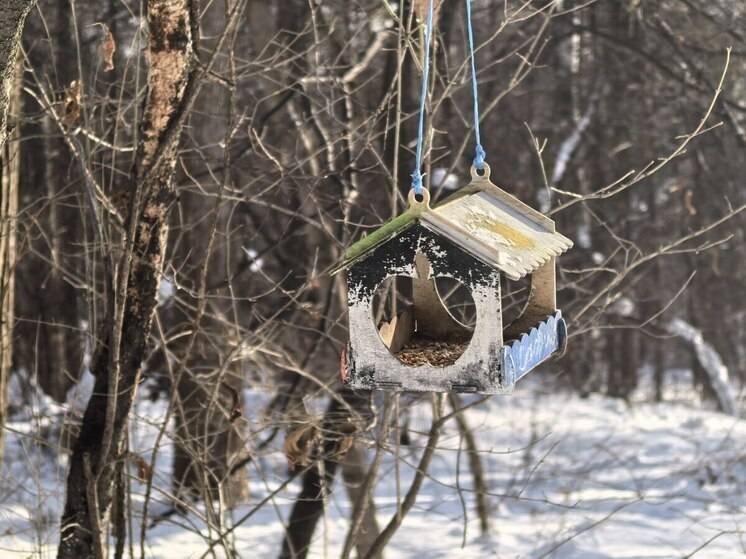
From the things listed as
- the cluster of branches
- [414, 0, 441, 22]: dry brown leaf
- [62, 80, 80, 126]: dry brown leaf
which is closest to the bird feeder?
the cluster of branches

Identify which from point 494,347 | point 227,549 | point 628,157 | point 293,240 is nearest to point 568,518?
point 293,240

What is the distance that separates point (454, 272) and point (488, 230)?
0.25m

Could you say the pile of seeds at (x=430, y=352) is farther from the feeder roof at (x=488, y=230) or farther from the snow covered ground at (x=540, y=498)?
the snow covered ground at (x=540, y=498)

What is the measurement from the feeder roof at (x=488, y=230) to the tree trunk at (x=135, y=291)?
115 cm

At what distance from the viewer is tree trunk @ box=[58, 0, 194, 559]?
12.4 feet

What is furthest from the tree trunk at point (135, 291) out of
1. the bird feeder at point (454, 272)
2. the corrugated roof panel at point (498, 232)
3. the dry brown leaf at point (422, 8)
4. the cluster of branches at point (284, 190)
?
the corrugated roof panel at point (498, 232)

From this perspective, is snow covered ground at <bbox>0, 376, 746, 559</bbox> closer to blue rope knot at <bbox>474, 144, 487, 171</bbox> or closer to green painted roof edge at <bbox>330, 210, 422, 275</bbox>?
green painted roof edge at <bbox>330, 210, 422, 275</bbox>

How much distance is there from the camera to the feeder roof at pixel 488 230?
276 cm

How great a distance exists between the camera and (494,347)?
288cm

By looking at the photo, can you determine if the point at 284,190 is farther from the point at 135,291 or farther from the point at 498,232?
the point at 498,232

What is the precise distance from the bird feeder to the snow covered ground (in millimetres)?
2254

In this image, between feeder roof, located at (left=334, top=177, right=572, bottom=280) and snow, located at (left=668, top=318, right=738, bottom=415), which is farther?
snow, located at (left=668, top=318, right=738, bottom=415)

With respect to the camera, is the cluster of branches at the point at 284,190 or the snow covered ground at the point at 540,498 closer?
the cluster of branches at the point at 284,190

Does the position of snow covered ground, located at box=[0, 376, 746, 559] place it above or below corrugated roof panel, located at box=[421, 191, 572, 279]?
below
